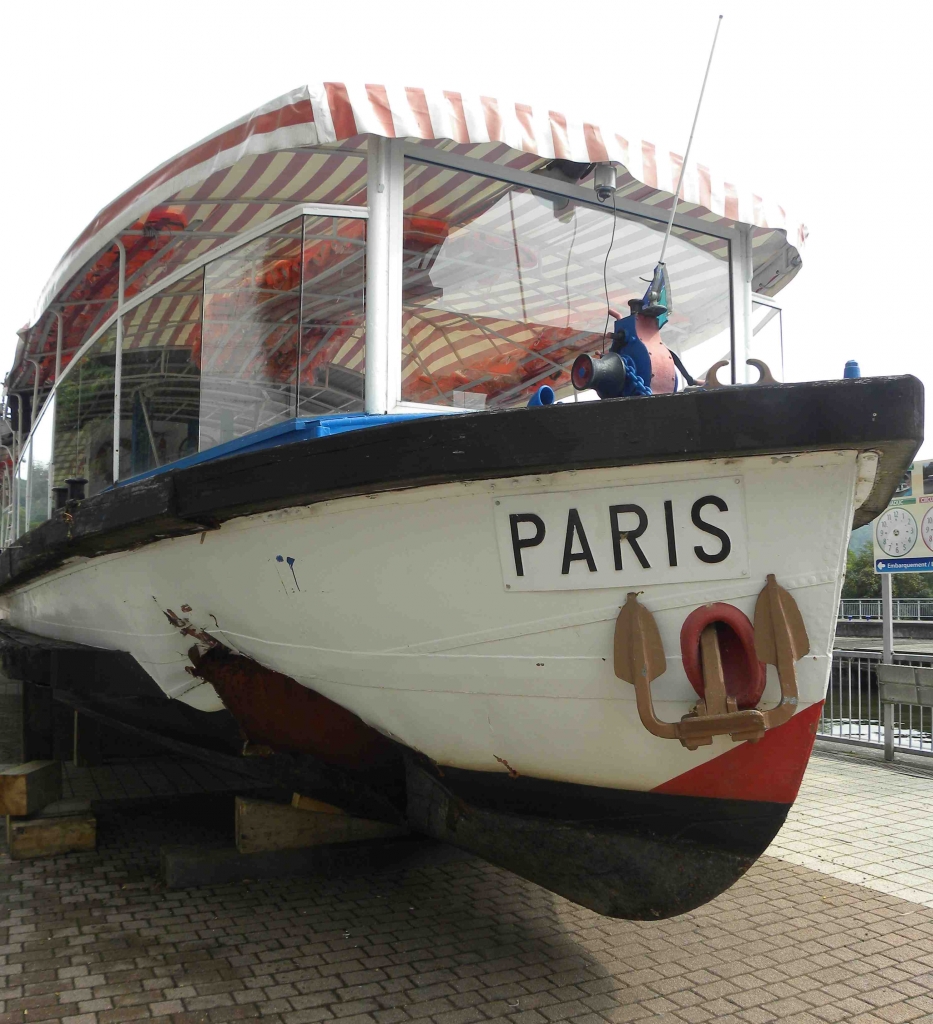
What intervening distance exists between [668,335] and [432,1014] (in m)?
2.83

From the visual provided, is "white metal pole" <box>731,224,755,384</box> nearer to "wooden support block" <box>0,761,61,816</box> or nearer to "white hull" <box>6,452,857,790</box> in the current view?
"white hull" <box>6,452,857,790</box>

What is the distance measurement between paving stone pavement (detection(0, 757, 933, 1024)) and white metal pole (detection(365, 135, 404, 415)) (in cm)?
187

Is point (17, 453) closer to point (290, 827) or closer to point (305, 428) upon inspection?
point (290, 827)

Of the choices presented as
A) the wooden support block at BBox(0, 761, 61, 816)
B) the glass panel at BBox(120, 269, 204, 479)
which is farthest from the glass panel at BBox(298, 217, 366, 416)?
the wooden support block at BBox(0, 761, 61, 816)

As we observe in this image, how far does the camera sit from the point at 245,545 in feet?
9.83

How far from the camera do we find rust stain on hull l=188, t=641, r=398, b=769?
3.38 meters

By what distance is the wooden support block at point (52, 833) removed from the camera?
166 inches

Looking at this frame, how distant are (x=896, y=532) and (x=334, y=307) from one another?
6.09m

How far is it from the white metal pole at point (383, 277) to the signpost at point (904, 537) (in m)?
5.51

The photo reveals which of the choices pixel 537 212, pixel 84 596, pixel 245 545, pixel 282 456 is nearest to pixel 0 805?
pixel 84 596

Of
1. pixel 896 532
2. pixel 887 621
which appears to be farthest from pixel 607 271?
pixel 887 621

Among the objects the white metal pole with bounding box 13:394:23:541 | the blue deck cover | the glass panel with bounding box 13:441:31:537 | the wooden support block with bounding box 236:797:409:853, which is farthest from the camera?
the white metal pole with bounding box 13:394:23:541

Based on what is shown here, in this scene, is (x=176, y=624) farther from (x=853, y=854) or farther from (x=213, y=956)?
(x=853, y=854)

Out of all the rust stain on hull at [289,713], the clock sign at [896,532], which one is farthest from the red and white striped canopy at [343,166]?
the clock sign at [896,532]
